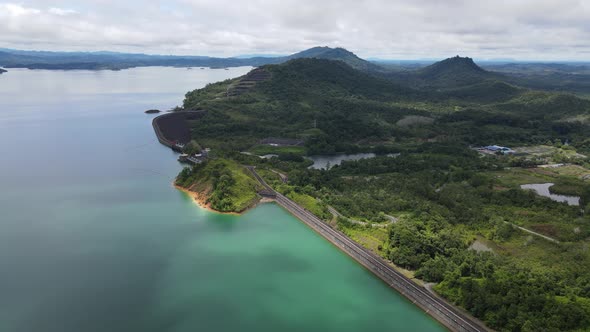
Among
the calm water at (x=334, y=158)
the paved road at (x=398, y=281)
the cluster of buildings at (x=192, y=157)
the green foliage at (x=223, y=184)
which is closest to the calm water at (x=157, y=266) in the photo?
the paved road at (x=398, y=281)

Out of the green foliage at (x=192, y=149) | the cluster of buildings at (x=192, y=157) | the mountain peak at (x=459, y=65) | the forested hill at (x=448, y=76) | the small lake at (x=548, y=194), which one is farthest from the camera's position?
the mountain peak at (x=459, y=65)

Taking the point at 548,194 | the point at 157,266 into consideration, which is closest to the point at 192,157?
the point at 157,266

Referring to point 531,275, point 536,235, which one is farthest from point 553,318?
point 536,235

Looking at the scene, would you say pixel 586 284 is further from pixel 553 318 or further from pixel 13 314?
pixel 13 314

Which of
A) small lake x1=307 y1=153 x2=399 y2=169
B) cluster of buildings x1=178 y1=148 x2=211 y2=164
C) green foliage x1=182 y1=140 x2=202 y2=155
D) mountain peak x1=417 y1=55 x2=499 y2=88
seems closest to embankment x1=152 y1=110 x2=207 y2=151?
green foliage x1=182 y1=140 x2=202 y2=155

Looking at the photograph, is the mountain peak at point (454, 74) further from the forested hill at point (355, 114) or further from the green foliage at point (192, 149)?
the green foliage at point (192, 149)

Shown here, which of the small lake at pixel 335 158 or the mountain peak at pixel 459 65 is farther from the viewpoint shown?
the mountain peak at pixel 459 65

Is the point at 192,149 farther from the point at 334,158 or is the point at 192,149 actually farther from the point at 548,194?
the point at 548,194

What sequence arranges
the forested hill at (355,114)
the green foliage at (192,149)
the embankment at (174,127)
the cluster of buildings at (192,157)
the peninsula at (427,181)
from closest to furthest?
1. the peninsula at (427,181)
2. the cluster of buildings at (192,157)
3. the green foliage at (192,149)
4. the embankment at (174,127)
5. the forested hill at (355,114)
